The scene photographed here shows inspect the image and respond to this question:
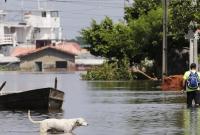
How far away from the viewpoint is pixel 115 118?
24.2 metres

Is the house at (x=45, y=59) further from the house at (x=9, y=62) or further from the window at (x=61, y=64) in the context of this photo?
the house at (x=9, y=62)

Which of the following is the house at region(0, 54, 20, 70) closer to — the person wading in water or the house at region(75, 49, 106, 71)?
the house at region(75, 49, 106, 71)

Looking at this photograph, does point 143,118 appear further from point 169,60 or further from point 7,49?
point 7,49

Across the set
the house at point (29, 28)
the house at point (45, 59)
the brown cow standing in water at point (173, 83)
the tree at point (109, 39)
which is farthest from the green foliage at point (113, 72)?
the house at point (29, 28)

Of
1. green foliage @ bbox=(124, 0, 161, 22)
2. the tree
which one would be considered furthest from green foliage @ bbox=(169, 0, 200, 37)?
green foliage @ bbox=(124, 0, 161, 22)

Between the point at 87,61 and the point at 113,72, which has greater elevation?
the point at 113,72

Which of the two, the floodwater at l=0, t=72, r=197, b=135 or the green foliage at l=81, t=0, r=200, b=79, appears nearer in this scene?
the floodwater at l=0, t=72, r=197, b=135

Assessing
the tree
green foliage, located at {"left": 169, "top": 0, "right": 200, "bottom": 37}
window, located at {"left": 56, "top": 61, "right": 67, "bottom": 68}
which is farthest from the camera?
window, located at {"left": 56, "top": 61, "right": 67, "bottom": 68}

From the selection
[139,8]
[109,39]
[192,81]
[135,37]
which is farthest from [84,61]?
[192,81]

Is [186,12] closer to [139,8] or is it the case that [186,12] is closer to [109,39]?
[109,39]

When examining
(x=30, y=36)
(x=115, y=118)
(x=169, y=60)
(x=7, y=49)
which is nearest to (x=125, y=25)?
(x=169, y=60)

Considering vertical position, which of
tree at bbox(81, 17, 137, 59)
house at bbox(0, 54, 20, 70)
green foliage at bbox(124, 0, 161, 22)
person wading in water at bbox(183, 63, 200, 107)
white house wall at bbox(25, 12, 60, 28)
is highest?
white house wall at bbox(25, 12, 60, 28)

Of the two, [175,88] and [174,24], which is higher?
[174,24]

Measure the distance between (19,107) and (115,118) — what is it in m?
5.96
